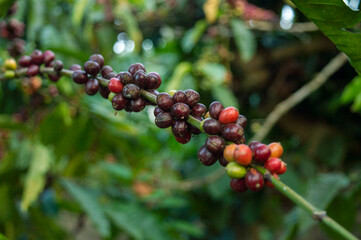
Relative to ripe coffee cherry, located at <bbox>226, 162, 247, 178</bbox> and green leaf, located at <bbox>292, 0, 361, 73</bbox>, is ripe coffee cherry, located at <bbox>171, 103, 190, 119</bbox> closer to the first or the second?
ripe coffee cherry, located at <bbox>226, 162, 247, 178</bbox>

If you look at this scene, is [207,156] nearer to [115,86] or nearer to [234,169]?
[234,169]

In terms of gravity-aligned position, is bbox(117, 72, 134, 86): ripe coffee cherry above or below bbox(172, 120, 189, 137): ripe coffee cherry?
above

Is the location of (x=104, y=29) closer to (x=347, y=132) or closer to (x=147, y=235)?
(x=147, y=235)

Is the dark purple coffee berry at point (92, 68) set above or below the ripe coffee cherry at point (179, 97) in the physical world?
below

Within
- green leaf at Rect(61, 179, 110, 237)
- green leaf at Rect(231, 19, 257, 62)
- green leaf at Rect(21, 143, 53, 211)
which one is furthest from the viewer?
green leaf at Rect(231, 19, 257, 62)

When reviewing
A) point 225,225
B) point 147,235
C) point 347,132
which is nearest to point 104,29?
point 147,235

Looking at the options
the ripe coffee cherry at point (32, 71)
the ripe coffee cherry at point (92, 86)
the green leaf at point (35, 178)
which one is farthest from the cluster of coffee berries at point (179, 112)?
the green leaf at point (35, 178)

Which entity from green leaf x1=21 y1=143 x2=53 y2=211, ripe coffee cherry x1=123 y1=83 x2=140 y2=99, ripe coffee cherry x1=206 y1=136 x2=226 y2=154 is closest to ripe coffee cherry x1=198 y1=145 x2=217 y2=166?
ripe coffee cherry x1=206 y1=136 x2=226 y2=154

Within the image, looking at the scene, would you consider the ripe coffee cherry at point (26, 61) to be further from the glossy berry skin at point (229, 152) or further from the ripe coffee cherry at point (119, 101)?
the glossy berry skin at point (229, 152)

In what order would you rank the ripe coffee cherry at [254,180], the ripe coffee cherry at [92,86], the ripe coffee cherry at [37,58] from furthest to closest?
the ripe coffee cherry at [37,58] → the ripe coffee cherry at [92,86] → the ripe coffee cherry at [254,180]
